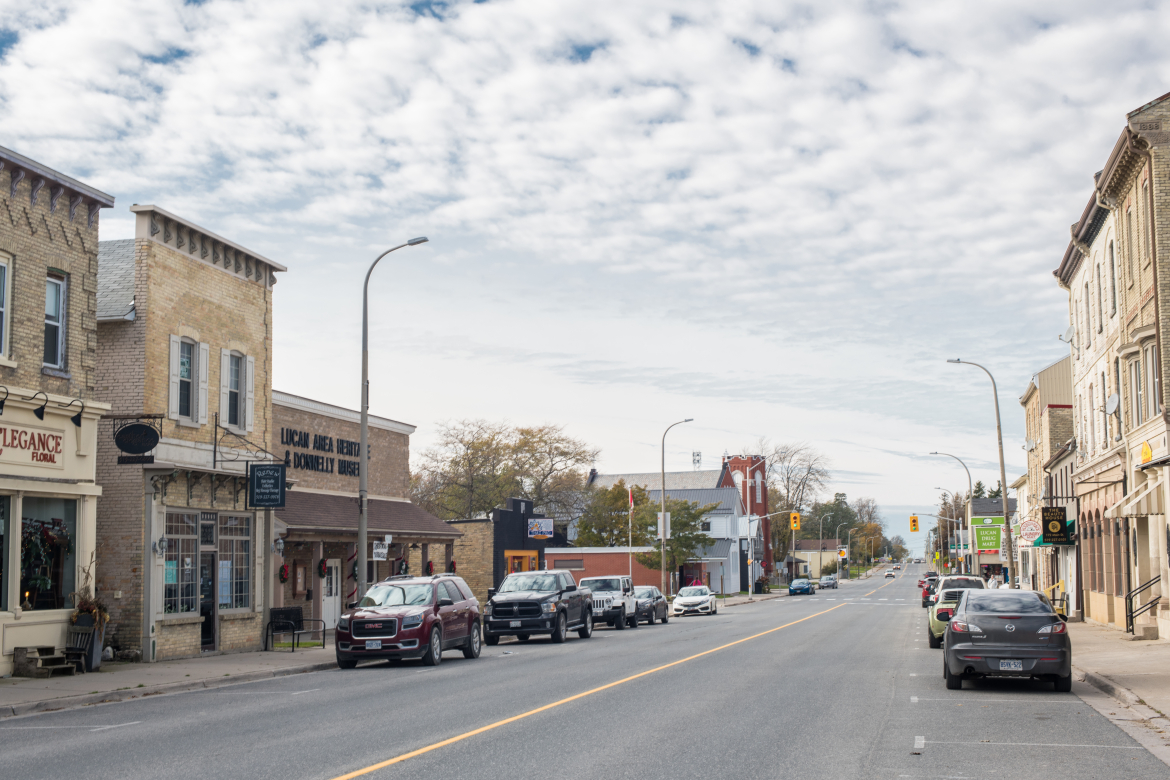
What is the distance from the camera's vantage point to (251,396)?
26.6 meters

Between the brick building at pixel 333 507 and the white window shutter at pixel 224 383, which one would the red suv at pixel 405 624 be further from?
the brick building at pixel 333 507

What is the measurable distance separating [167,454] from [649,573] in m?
51.4

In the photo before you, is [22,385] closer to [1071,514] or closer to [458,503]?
[1071,514]

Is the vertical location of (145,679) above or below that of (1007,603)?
below

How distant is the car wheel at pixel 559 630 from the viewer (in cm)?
2901

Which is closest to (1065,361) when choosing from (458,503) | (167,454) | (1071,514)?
(1071,514)

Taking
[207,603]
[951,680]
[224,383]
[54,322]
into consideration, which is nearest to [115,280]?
[54,322]

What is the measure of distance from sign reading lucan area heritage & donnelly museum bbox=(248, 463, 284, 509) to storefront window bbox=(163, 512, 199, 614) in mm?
1290

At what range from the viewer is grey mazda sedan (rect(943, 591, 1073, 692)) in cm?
1565

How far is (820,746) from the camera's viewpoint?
11.0 metres

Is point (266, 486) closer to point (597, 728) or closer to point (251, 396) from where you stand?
point (251, 396)

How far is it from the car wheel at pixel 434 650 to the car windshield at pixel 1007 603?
413 inches

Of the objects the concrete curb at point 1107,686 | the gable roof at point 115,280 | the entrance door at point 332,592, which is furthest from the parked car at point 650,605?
the gable roof at point 115,280

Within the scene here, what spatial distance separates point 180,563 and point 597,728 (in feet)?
46.4
